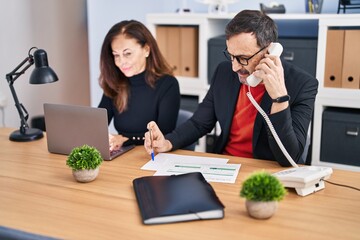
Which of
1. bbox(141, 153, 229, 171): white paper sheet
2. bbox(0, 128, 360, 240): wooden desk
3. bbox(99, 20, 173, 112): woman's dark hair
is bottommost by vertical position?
bbox(0, 128, 360, 240): wooden desk

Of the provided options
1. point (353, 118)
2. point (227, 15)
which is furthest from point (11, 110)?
point (353, 118)

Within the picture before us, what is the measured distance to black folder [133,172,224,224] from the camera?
1.20 m

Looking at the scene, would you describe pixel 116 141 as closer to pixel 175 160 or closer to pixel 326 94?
pixel 175 160

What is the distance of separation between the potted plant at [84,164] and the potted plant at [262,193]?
53 centimetres

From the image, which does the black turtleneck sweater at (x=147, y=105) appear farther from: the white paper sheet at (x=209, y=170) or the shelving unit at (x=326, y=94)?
the shelving unit at (x=326, y=94)

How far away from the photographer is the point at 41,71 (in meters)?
1.88

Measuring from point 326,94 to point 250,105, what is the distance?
1150 millimetres

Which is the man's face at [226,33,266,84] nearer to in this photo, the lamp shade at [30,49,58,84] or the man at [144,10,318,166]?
the man at [144,10,318,166]

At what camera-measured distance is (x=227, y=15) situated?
3.03 m

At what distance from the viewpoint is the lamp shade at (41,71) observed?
187 centimetres

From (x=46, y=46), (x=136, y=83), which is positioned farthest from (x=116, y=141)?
(x=46, y=46)

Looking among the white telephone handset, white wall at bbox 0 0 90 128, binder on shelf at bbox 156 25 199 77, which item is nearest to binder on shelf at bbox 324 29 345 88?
binder on shelf at bbox 156 25 199 77

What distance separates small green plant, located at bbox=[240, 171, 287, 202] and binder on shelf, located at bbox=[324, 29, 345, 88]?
6.05 ft

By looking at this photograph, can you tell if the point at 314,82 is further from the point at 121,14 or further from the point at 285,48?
the point at 121,14
